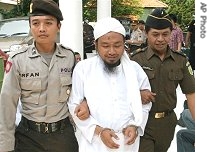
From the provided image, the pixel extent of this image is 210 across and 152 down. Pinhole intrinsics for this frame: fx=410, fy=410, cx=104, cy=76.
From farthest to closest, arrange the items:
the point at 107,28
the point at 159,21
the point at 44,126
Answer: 1. the point at 159,21
2. the point at 44,126
3. the point at 107,28

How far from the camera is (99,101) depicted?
2.44m

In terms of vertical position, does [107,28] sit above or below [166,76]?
above

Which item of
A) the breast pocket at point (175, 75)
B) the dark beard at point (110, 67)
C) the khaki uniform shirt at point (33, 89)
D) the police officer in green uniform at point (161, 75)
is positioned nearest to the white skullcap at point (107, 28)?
the dark beard at point (110, 67)

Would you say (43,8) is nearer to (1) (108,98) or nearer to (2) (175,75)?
(1) (108,98)

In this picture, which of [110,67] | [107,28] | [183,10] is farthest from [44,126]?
[183,10]

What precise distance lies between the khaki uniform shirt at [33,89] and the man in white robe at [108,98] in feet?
0.31

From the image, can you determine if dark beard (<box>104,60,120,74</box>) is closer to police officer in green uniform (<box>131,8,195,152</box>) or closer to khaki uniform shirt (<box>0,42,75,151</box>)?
khaki uniform shirt (<box>0,42,75,151</box>)

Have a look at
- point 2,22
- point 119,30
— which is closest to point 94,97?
point 119,30

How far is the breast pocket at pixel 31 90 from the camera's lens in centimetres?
246

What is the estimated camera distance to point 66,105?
8.48 ft

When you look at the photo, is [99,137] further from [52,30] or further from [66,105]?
[52,30]

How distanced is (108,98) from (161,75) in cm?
71

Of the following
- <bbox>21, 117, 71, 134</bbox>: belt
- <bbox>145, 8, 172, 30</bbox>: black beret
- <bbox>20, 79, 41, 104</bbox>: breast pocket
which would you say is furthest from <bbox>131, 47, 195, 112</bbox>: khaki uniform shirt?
<bbox>20, 79, 41, 104</bbox>: breast pocket
